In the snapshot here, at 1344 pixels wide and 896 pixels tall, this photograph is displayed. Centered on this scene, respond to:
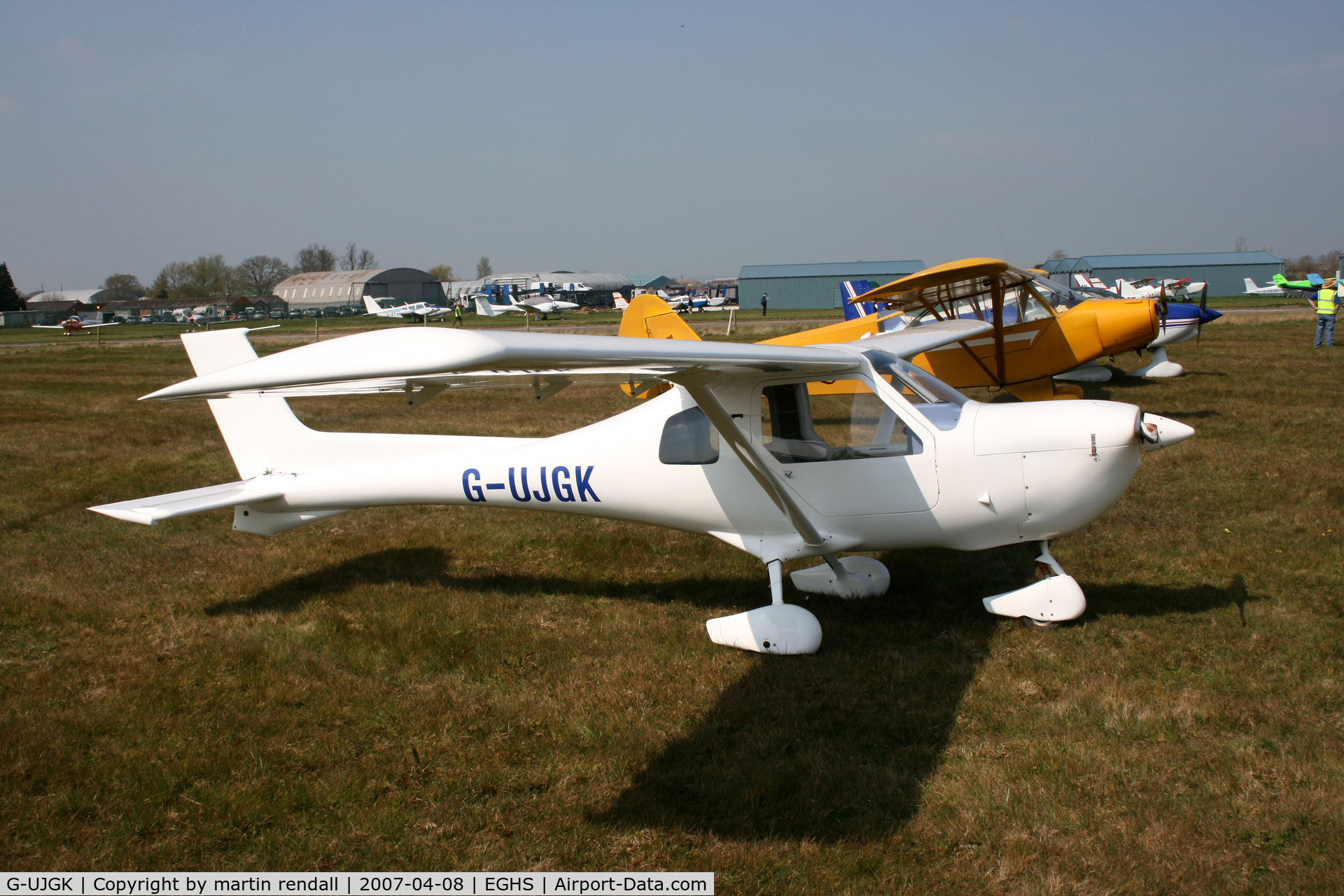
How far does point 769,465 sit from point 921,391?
41.6 inches

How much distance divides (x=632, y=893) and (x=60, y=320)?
104 metres

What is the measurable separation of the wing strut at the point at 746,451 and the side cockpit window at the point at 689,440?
24 centimetres

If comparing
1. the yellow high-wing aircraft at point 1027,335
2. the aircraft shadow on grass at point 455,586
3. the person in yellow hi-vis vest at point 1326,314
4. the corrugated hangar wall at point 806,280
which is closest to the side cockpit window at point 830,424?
the aircraft shadow on grass at point 455,586

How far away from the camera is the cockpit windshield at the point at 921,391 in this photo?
531cm

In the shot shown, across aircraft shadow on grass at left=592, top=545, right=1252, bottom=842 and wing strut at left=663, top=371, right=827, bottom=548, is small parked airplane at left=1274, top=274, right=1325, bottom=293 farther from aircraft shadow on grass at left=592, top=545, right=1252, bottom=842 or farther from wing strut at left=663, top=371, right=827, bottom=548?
wing strut at left=663, top=371, right=827, bottom=548

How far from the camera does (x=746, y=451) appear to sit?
5258 millimetres

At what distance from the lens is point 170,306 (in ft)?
355

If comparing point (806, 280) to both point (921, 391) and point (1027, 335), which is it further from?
point (921, 391)

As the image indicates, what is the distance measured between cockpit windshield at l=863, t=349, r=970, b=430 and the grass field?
4.57ft

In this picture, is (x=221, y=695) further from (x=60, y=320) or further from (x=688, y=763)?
(x=60, y=320)

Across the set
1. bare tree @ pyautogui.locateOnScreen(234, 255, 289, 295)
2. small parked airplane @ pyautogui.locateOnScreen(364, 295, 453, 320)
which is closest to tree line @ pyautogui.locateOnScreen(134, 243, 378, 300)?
bare tree @ pyautogui.locateOnScreen(234, 255, 289, 295)

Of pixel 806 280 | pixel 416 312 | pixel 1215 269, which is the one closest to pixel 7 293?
pixel 416 312

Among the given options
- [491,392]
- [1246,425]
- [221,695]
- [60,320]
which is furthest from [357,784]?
[60,320]

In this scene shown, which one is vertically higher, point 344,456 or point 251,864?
point 344,456
